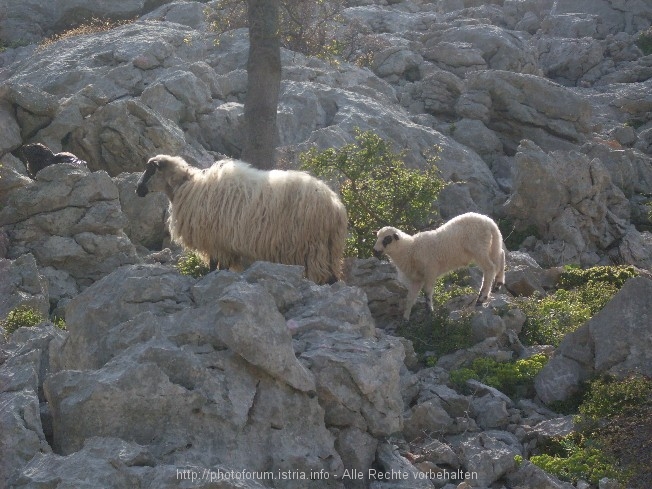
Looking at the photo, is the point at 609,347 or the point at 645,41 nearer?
the point at 609,347

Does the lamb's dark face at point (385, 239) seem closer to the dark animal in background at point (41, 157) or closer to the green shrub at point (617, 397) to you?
the green shrub at point (617, 397)

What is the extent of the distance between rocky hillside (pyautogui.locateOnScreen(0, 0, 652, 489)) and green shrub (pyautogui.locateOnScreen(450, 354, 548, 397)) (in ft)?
0.68

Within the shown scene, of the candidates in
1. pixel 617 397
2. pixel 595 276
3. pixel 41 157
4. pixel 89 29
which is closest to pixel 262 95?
pixel 41 157

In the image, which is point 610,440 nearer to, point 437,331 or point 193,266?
point 437,331

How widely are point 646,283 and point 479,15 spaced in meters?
28.0

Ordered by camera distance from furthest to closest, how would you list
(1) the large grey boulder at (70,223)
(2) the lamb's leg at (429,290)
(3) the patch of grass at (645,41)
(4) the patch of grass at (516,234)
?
(3) the patch of grass at (645,41) → (4) the patch of grass at (516,234) → (1) the large grey boulder at (70,223) → (2) the lamb's leg at (429,290)

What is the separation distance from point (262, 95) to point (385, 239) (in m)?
3.58

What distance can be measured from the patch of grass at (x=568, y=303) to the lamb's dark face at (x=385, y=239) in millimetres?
2187

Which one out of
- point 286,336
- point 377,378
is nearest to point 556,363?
point 377,378

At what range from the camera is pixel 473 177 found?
22.2 metres

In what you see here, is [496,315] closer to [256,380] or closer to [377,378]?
[377,378]

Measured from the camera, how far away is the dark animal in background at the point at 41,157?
1812cm

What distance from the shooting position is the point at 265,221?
12.7 m

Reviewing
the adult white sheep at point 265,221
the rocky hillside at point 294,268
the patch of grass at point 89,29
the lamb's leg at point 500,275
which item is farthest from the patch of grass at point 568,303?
the patch of grass at point 89,29
